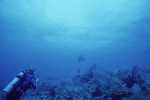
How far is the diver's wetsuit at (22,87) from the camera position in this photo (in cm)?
429

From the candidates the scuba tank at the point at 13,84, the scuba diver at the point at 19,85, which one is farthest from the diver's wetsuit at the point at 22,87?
the scuba tank at the point at 13,84

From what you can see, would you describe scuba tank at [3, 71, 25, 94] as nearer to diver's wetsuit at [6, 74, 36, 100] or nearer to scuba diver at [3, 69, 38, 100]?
scuba diver at [3, 69, 38, 100]

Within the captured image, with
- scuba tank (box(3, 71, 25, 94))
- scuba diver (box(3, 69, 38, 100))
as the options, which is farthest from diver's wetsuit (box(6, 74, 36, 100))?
scuba tank (box(3, 71, 25, 94))

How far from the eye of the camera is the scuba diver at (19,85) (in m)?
4.29

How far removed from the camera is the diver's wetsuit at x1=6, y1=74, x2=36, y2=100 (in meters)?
4.29

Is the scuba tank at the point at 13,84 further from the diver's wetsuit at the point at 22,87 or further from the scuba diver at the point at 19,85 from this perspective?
the diver's wetsuit at the point at 22,87

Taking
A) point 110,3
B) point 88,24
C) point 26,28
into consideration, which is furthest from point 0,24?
point 110,3

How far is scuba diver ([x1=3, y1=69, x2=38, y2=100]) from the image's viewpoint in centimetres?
429

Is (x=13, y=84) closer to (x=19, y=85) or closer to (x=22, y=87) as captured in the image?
(x=19, y=85)

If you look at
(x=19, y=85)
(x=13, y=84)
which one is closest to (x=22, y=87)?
(x=19, y=85)

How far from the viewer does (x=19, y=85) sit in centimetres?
448

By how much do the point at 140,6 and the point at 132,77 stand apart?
48.6 feet

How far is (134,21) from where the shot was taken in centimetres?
2173

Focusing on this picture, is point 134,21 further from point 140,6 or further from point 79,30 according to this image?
point 79,30
